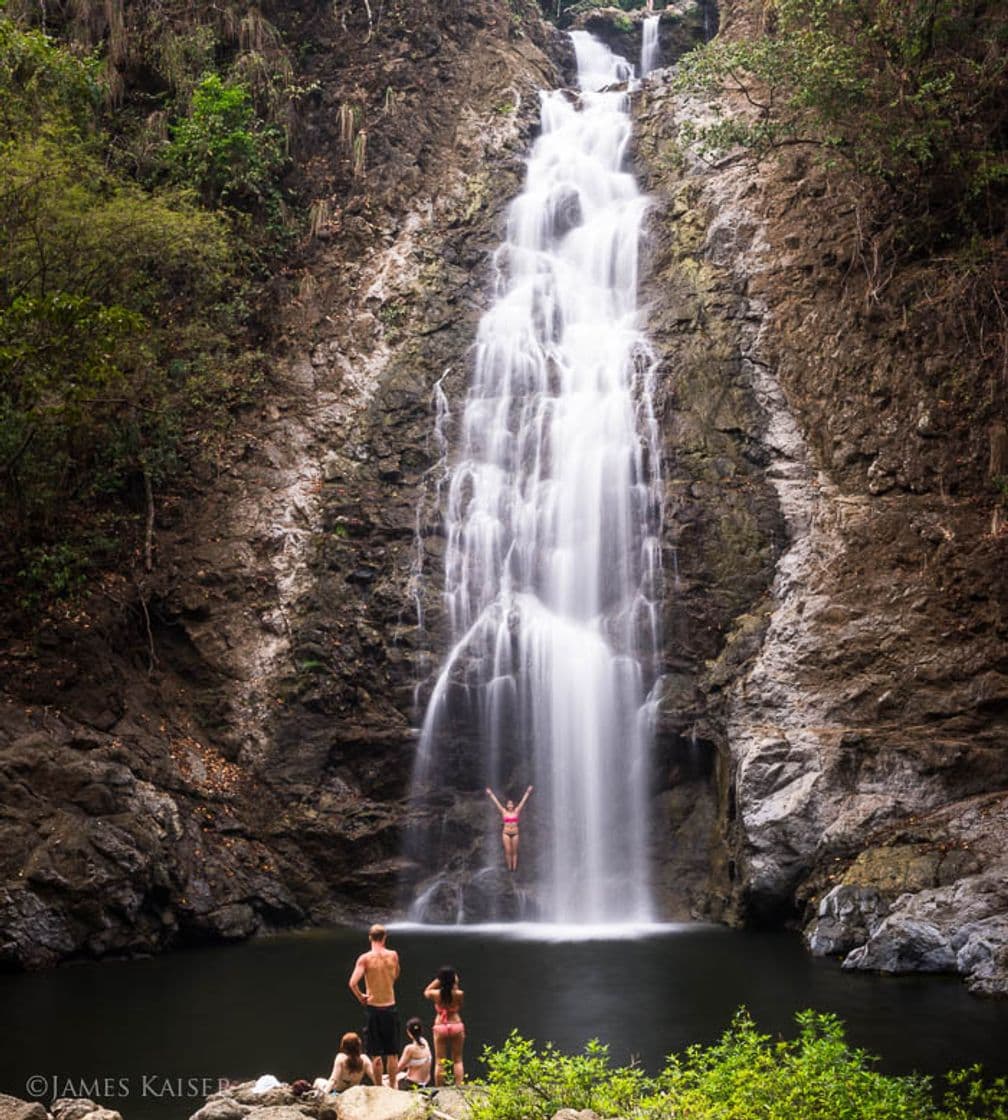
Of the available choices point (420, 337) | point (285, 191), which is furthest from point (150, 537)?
point (285, 191)

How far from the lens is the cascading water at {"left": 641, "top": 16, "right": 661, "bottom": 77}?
3388cm

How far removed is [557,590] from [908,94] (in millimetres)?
10532

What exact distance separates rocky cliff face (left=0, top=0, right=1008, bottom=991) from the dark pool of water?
0.87 meters

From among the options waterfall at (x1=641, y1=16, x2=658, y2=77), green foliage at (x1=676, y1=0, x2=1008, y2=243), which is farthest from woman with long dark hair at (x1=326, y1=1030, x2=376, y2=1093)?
Result: waterfall at (x1=641, y1=16, x2=658, y2=77)

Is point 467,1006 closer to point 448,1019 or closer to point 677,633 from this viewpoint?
point 448,1019

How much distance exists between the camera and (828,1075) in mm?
6594

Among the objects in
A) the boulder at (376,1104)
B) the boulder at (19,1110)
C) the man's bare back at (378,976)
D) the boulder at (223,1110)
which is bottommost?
the boulder at (223,1110)

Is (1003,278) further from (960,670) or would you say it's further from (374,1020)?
(374,1020)

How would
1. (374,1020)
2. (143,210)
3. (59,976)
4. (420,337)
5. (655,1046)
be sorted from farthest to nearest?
(420,337), (143,210), (59,976), (655,1046), (374,1020)

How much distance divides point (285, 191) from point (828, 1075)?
24.2 m

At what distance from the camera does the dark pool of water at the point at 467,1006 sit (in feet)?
32.1

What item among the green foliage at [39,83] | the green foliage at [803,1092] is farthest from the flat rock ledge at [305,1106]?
the green foliage at [39,83]

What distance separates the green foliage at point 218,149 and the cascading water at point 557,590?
6125mm

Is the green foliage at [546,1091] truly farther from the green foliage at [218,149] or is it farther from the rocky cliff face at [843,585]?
the green foliage at [218,149]
